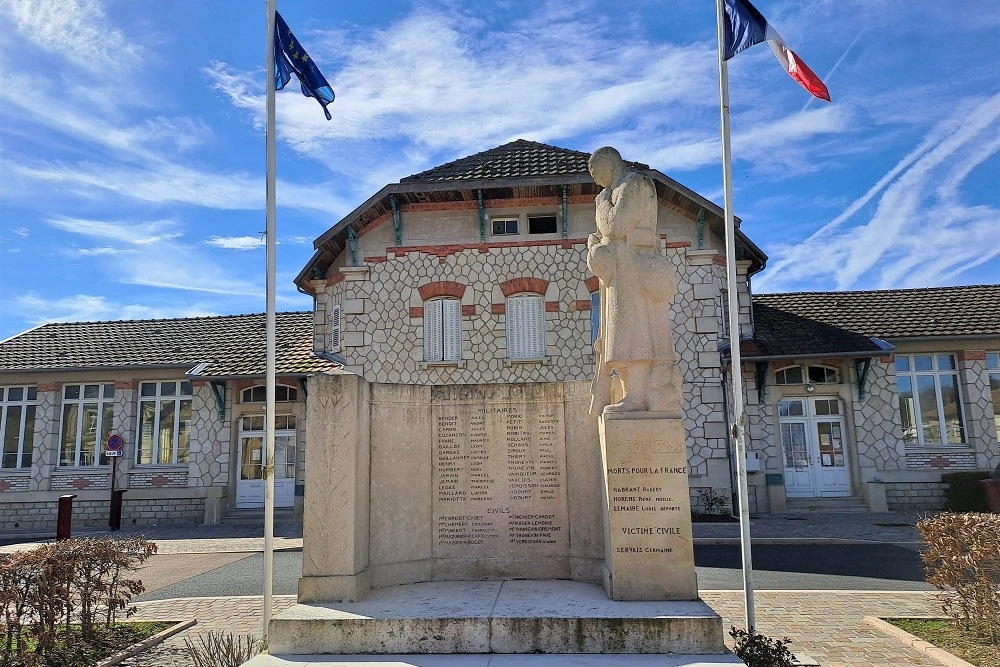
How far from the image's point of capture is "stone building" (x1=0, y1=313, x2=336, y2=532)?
18.9 meters

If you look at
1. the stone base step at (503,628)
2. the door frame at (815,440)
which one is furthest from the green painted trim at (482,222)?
the stone base step at (503,628)

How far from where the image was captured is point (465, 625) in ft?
17.2

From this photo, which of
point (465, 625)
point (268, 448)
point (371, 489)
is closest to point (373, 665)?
point (465, 625)

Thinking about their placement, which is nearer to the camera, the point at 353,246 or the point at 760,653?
the point at 760,653

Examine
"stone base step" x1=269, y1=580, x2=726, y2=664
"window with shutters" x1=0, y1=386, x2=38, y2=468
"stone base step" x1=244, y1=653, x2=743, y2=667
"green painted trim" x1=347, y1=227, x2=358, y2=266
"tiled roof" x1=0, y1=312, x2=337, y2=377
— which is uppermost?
"green painted trim" x1=347, y1=227, x2=358, y2=266

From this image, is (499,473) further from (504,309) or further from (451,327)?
(451,327)

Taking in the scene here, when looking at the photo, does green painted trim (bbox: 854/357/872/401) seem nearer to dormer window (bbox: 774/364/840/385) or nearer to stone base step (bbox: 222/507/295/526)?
dormer window (bbox: 774/364/840/385)

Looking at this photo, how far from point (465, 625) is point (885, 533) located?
1164cm

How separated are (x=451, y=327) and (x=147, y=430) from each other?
9456 mm

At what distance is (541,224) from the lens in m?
17.8

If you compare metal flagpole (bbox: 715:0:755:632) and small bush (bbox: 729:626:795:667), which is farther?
metal flagpole (bbox: 715:0:755:632)

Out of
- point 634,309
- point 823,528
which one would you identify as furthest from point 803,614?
point 823,528

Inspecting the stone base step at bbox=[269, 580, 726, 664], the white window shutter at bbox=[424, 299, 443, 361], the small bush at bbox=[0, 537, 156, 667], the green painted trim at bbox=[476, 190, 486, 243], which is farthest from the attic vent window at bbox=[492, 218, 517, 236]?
the stone base step at bbox=[269, 580, 726, 664]

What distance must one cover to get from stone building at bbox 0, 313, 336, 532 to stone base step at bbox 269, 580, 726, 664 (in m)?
13.4
